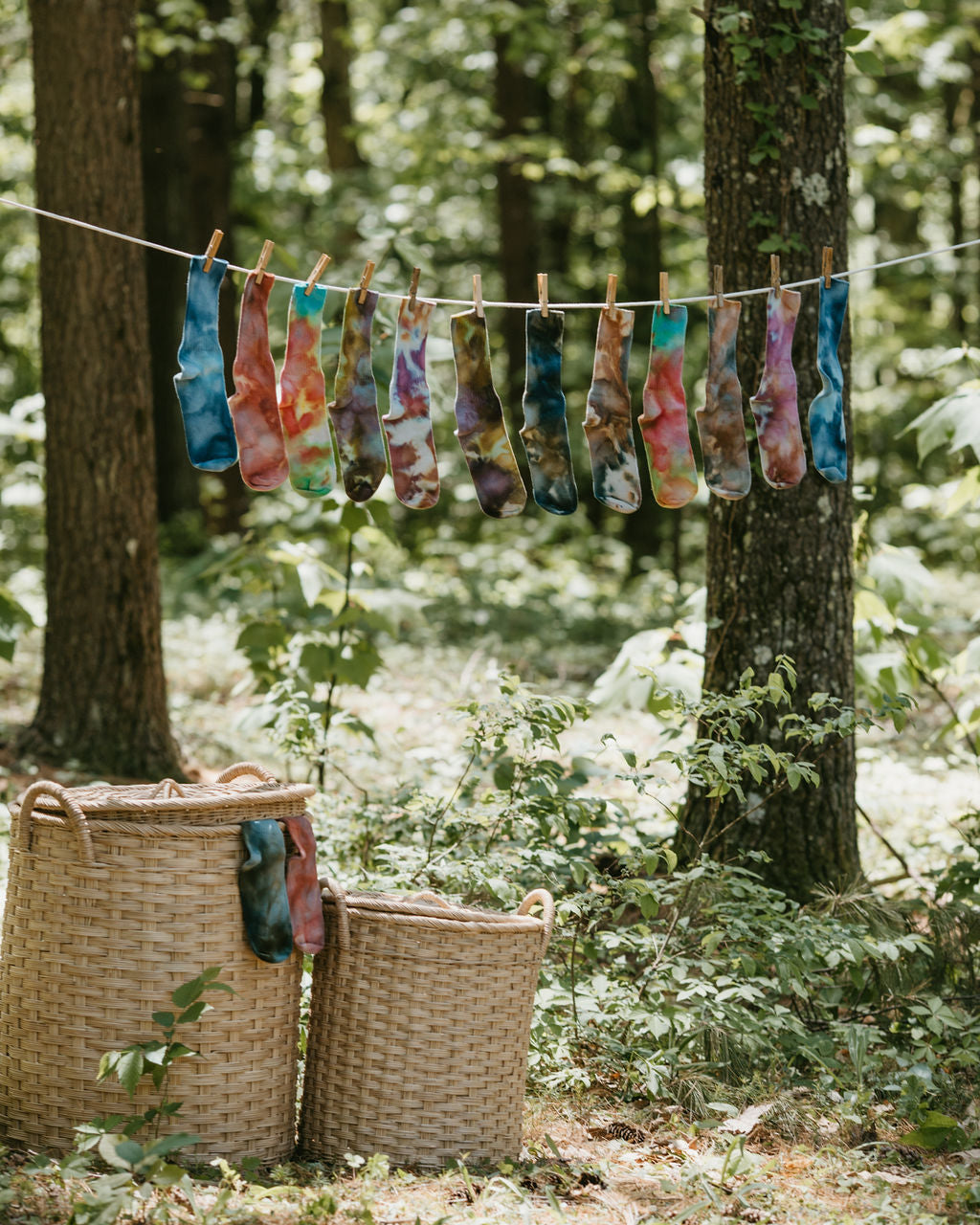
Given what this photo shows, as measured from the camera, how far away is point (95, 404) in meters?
5.65

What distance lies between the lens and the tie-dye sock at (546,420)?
321 centimetres

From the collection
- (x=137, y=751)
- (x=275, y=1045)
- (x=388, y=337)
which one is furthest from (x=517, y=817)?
(x=137, y=751)

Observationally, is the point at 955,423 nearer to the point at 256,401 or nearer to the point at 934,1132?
the point at 934,1132

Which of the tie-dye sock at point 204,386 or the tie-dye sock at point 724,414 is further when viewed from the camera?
the tie-dye sock at point 724,414

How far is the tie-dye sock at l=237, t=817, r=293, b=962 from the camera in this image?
2.79 metres

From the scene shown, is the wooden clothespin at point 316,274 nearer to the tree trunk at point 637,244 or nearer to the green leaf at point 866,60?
the green leaf at point 866,60

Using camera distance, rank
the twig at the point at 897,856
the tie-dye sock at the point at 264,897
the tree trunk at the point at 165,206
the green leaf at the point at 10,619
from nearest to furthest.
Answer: the tie-dye sock at the point at 264,897 < the twig at the point at 897,856 < the green leaf at the point at 10,619 < the tree trunk at the point at 165,206

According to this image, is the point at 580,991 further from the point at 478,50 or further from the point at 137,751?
the point at 478,50

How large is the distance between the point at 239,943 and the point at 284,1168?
21.2 inches

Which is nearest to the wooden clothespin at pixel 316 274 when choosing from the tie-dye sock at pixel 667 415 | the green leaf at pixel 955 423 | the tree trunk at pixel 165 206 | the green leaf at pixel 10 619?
the tie-dye sock at pixel 667 415

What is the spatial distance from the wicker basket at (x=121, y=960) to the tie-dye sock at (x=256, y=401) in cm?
83

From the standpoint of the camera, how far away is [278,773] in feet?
20.6

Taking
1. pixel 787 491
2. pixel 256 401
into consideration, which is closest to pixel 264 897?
pixel 256 401

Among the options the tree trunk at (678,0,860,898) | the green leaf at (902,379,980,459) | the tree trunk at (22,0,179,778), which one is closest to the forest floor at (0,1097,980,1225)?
the tree trunk at (678,0,860,898)
